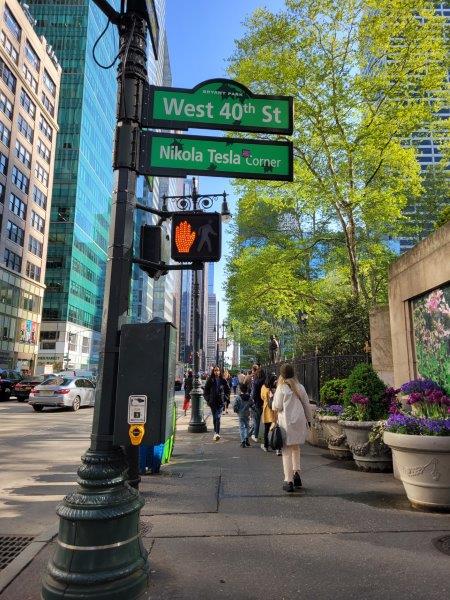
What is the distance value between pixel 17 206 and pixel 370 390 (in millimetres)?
60163

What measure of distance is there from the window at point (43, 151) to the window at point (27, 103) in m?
3.78

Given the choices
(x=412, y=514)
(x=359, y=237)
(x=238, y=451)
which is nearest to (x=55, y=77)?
(x=359, y=237)

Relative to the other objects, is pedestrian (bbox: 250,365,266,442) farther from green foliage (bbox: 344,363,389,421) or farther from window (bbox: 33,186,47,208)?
window (bbox: 33,186,47,208)

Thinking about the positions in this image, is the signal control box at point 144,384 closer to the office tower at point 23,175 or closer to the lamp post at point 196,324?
the lamp post at point 196,324

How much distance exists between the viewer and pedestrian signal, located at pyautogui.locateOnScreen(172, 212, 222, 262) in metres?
4.15

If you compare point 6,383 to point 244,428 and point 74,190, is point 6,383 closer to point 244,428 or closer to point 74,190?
point 244,428

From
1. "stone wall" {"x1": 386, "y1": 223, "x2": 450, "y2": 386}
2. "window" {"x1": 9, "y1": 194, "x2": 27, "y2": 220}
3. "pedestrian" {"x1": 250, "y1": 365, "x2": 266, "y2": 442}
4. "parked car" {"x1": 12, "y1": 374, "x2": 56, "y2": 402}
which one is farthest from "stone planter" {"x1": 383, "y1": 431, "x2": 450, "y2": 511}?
"window" {"x1": 9, "y1": 194, "x2": 27, "y2": 220}

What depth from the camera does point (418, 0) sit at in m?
14.3

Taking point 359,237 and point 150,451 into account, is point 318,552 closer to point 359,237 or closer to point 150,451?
point 150,451

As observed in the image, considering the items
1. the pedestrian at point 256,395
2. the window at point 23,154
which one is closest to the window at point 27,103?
the window at point 23,154

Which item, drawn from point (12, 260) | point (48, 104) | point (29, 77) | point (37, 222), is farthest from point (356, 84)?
point (48, 104)

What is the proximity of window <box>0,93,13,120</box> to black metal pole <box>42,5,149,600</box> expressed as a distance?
60.2 meters

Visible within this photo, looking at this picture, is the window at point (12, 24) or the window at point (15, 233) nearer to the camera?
the window at point (12, 24)

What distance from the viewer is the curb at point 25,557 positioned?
147 inches
